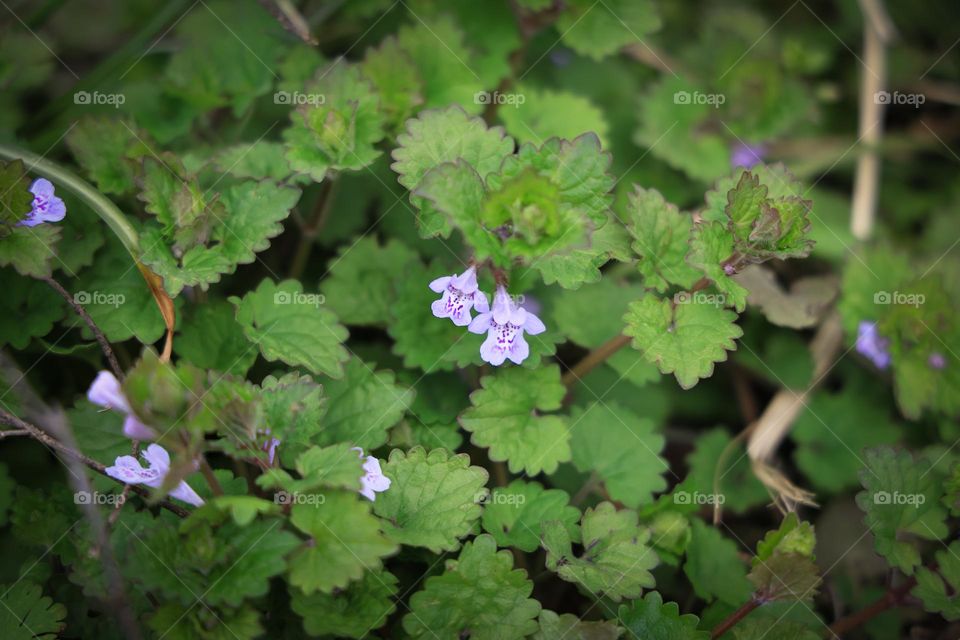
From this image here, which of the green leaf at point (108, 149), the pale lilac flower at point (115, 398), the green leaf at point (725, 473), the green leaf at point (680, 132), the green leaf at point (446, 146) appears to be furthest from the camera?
the green leaf at point (680, 132)

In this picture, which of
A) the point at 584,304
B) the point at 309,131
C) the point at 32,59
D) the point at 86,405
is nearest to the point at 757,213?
the point at 584,304

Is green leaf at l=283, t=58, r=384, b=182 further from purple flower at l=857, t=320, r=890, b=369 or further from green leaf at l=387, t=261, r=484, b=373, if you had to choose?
purple flower at l=857, t=320, r=890, b=369

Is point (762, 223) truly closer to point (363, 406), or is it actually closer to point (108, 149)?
point (363, 406)

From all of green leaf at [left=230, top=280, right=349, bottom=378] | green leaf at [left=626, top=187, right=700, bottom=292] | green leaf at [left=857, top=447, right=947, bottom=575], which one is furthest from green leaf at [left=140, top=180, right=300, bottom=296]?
green leaf at [left=857, top=447, right=947, bottom=575]

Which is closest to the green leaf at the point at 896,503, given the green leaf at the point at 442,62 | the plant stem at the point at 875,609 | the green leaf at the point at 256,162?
the plant stem at the point at 875,609

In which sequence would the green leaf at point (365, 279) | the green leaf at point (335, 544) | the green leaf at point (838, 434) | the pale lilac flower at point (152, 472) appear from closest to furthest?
the green leaf at point (335, 544) < the pale lilac flower at point (152, 472) < the green leaf at point (365, 279) < the green leaf at point (838, 434)

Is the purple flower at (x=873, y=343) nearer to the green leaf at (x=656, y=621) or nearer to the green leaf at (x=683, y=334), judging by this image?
the green leaf at (x=683, y=334)
